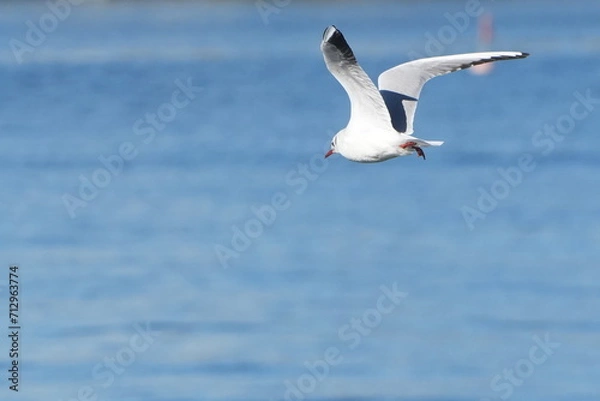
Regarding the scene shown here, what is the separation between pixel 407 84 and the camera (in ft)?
36.7

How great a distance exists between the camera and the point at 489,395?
13562mm

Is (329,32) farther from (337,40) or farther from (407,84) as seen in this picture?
(407,84)

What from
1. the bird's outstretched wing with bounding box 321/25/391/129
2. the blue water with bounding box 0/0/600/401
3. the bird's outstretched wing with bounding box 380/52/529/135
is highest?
the bird's outstretched wing with bounding box 321/25/391/129

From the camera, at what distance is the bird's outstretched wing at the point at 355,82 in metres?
9.43

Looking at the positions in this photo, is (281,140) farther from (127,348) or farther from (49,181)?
(127,348)

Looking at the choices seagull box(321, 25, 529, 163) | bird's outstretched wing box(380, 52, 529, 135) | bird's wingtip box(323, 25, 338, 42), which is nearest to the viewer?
bird's wingtip box(323, 25, 338, 42)

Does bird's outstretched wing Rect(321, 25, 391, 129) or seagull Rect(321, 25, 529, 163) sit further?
seagull Rect(321, 25, 529, 163)

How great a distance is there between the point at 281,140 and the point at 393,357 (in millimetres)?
15916

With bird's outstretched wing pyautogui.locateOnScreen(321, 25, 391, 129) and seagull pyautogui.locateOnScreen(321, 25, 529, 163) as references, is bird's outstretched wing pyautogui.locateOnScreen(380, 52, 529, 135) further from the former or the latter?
bird's outstretched wing pyautogui.locateOnScreen(321, 25, 391, 129)

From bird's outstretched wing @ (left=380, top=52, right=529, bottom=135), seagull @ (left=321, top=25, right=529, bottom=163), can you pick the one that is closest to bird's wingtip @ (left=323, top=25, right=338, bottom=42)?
seagull @ (left=321, top=25, right=529, bottom=163)

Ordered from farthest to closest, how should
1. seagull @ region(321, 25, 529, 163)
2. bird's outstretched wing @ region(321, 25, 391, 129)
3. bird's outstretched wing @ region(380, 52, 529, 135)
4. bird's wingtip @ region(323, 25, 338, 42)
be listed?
bird's outstretched wing @ region(380, 52, 529, 135) < seagull @ region(321, 25, 529, 163) < bird's outstretched wing @ region(321, 25, 391, 129) < bird's wingtip @ region(323, 25, 338, 42)

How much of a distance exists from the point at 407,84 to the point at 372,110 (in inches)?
49.4

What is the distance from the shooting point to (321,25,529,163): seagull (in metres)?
9.55

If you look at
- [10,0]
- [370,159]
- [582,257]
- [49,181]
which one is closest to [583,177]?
[582,257]
